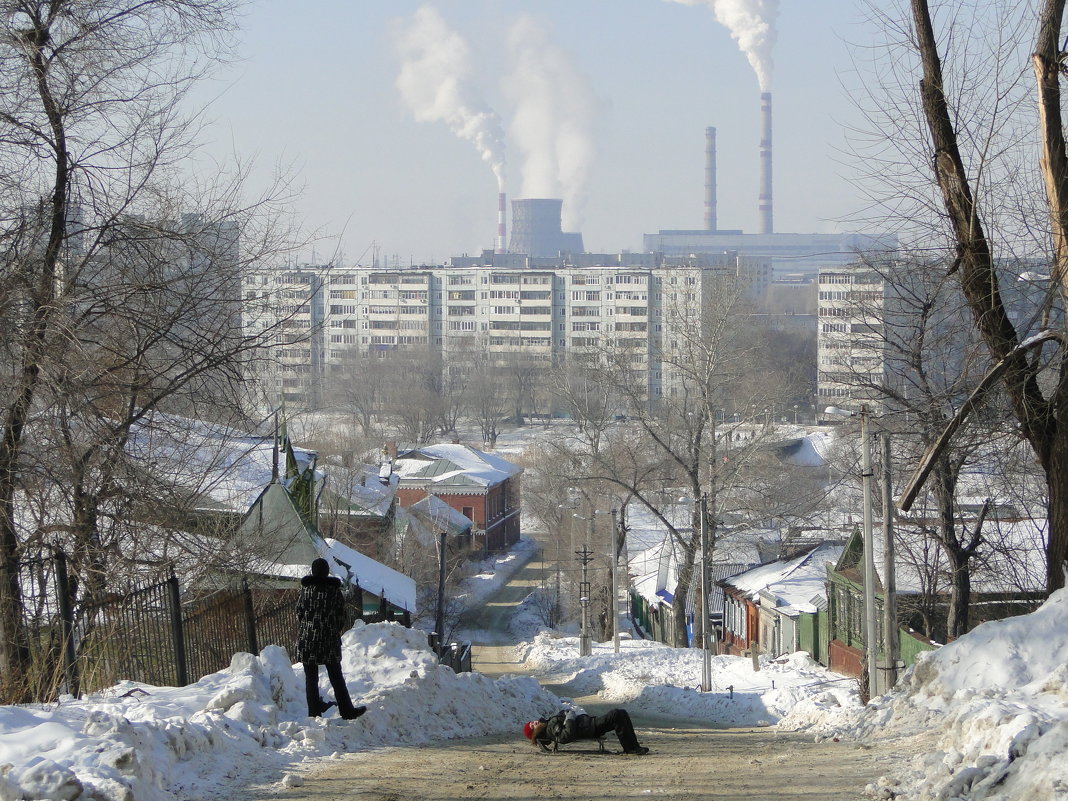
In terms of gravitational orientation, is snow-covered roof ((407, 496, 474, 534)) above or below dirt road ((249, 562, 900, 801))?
below

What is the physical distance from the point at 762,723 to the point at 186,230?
40.8 ft

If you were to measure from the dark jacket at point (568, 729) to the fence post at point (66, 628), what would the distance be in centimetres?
369

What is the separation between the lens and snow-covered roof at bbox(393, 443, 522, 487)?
62.8 m

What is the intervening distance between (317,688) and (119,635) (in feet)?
5.94

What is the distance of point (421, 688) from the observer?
34.7 ft

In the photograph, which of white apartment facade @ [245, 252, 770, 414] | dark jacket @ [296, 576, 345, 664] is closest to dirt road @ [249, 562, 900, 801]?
dark jacket @ [296, 576, 345, 664]

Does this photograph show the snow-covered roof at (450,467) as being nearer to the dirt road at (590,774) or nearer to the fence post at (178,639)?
the fence post at (178,639)

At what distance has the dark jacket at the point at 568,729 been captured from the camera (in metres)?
9.30

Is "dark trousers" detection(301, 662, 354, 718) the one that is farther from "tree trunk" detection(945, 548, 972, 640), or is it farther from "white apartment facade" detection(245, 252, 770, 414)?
"white apartment facade" detection(245, 252, 770, 414)

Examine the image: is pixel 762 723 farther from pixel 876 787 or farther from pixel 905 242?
pixel 876 787

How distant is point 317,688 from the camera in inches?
346

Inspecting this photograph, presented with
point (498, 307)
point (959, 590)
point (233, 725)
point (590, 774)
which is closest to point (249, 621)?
point (233, 725)

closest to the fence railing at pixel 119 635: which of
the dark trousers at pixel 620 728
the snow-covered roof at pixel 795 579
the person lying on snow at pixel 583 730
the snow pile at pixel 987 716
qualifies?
the person lying on snow at pixel 583 730

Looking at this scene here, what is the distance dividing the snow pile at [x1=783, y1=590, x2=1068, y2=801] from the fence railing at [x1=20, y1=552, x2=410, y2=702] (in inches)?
226
